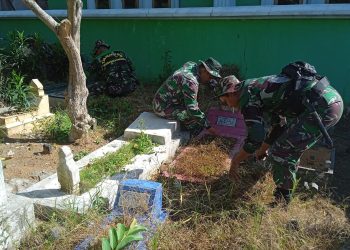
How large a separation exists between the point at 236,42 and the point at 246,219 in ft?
15.3

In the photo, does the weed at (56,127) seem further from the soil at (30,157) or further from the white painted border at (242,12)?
the white painted border at (242,12)

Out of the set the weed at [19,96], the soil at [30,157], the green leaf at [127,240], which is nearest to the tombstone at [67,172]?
the soil at [30,157]

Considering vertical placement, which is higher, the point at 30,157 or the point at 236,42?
the point at 236,42

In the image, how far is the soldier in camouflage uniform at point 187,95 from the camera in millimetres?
5023

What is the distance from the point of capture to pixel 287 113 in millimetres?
3848

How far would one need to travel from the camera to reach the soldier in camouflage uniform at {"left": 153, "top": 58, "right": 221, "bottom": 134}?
5023 millimetres

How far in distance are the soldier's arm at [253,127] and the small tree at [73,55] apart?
2299mm

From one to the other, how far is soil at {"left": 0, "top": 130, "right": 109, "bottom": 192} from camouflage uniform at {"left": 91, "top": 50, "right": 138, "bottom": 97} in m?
1.44

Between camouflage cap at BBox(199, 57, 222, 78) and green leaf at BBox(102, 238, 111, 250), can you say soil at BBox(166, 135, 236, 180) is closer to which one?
camouflage cap at BBox(199, 57, 222, 78)

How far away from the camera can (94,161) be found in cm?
428

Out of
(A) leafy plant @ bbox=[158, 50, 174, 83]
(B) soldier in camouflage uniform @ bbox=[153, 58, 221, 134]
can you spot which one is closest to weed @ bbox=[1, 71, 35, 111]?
(B) soldier in camouflage uniform @ bbox=[153, 58, 221, 134]

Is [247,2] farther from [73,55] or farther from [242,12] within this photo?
[73,55]

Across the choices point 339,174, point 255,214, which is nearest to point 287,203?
point 255,214

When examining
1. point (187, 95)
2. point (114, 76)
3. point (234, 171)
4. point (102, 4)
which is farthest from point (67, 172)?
point (102, 4)
